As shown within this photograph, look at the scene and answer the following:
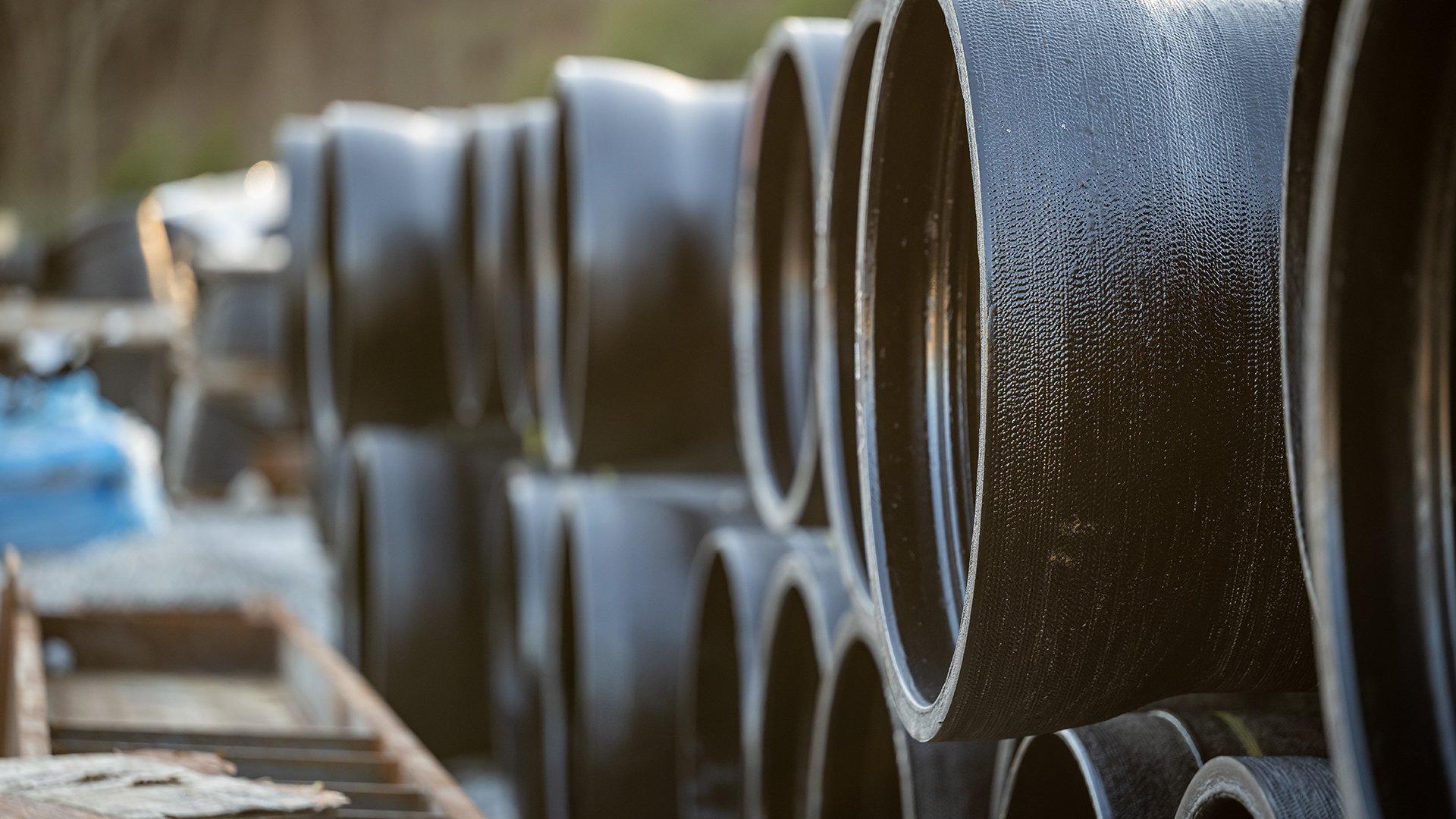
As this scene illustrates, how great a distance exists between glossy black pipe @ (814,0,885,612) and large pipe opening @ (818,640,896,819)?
0.93 feet

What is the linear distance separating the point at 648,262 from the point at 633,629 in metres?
0.66

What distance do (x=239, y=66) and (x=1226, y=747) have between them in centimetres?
3074

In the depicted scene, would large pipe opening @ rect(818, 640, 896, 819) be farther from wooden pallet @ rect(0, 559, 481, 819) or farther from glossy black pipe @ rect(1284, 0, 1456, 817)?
glossy black pipe @ rect(1284, 0, 1456, 817)

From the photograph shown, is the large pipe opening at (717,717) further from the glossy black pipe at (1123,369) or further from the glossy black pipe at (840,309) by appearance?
the glossy black pipe at (1123,369)

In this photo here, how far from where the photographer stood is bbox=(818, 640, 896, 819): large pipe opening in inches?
70.4

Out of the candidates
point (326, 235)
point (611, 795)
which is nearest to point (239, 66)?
point (326, 235)

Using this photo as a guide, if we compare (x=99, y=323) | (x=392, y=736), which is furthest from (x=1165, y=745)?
(x=99, y=323)

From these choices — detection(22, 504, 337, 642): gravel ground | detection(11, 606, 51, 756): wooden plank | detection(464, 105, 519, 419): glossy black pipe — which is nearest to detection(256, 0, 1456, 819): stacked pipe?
detection(464, 105, 519, 419): glossy black pipe

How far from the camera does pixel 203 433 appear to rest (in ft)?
31.3

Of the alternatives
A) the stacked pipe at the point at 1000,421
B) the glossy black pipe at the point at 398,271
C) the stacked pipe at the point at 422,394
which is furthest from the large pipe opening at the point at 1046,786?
the glossy black pipe at the point at 398,271

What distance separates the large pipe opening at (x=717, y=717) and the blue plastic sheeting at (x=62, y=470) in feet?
15.1

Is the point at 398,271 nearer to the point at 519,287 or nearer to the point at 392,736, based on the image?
the point at 519,287

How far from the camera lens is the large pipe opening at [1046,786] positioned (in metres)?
1.38

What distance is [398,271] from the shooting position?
142 inches
